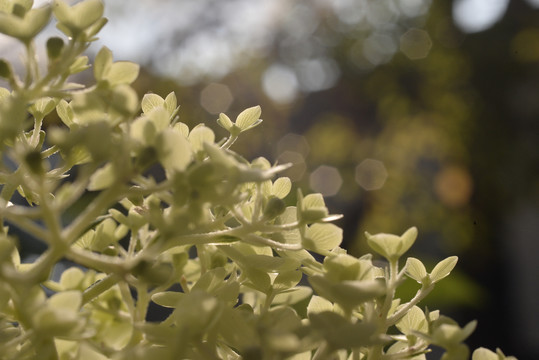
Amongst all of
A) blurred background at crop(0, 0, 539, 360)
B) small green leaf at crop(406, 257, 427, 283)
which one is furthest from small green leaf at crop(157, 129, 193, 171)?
blurred background at crop(0, 0, 539, 360)

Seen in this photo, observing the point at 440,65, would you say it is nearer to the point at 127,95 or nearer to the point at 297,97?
the point at 297,97

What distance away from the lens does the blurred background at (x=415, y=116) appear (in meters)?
2.57

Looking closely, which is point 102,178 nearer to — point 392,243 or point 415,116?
point 392,243

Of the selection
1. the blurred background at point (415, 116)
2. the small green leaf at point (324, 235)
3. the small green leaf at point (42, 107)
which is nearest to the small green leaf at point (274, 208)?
the small green leaf at point (324, 235)

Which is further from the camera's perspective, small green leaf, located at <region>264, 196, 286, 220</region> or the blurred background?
the blurred background

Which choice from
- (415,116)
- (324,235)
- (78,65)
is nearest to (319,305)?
(324,235)

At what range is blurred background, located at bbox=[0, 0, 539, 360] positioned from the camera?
257 cm

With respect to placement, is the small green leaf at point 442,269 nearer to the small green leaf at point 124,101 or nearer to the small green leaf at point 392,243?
the small green leaf at point 392,243

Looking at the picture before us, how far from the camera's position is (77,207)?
759mm

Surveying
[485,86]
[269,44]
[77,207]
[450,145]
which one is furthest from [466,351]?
[269,44]

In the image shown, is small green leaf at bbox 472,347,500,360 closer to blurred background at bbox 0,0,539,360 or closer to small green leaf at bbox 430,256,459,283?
small green leaf at bbox 430,256,459,283

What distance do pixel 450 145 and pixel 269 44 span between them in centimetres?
124

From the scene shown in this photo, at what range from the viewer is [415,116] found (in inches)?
105

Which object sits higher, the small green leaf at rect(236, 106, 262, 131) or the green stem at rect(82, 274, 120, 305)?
the small green leaf at rect(236, 106, 262, 131)
